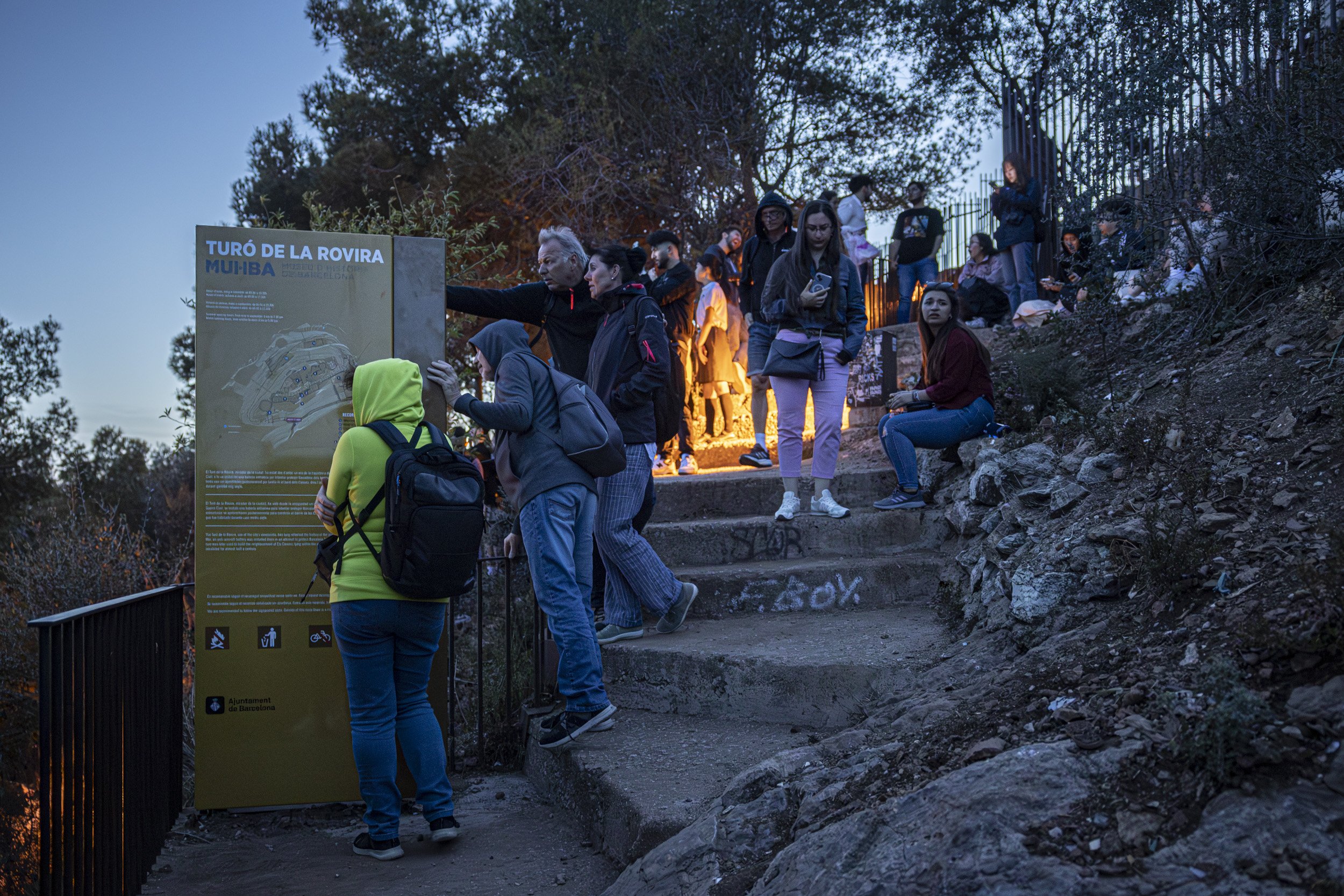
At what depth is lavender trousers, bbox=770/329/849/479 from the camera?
565cm

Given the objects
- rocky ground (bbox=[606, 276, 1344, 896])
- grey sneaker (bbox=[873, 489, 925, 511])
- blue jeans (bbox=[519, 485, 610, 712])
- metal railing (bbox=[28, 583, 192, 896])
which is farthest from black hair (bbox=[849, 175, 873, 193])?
metal railing (bbox=[28, 583, 192, 896])

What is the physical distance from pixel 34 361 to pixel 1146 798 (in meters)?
21.5

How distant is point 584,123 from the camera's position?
13820mm

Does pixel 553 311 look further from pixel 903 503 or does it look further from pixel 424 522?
pixel 903 503

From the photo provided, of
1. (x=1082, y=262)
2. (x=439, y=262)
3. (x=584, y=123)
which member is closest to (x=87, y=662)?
(x=439, y=262)

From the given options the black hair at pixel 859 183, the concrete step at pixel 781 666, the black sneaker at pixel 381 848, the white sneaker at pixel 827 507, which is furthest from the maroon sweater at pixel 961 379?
the black hair at pixel 859 183

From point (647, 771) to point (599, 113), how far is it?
1196 cm

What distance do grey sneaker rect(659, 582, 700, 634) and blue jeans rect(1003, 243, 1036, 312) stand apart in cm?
652

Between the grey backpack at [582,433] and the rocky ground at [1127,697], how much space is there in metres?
1.45

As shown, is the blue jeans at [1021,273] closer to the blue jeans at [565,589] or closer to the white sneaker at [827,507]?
the white sneaker at [827,507]

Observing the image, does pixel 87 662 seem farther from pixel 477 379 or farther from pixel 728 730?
pixel 477 379

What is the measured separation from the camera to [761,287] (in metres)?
7.11

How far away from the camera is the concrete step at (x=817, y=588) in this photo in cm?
509

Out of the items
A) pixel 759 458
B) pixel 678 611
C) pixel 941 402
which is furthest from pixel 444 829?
pixel 759 458
